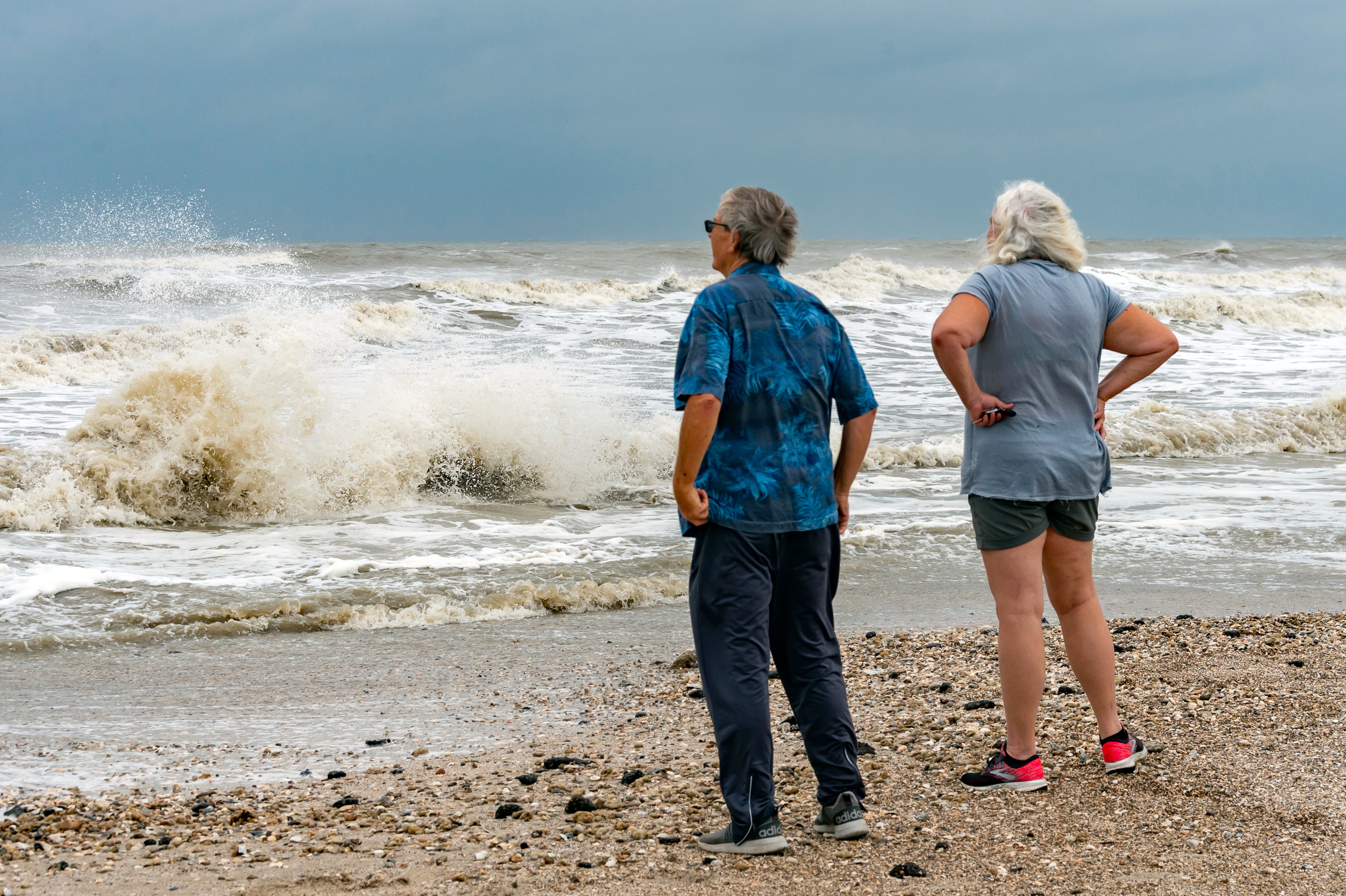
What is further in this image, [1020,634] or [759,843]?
[1020,634]

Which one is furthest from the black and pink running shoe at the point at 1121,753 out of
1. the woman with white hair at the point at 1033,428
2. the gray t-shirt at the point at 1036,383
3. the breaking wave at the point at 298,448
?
the breaking wave at the point at 298,448

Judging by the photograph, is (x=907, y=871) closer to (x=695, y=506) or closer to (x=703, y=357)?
(x=695, y=506)

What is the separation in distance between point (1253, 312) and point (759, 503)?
29.4 m

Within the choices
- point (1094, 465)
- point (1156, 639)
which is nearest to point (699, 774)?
point (1094, 465)

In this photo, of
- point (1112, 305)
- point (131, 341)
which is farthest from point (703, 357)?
point (131, 341)

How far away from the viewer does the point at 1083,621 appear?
3.35 metres

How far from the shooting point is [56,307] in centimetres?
2300

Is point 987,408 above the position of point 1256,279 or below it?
below

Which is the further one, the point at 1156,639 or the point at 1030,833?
the point at 1156,639

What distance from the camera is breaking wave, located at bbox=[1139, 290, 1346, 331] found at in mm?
27844

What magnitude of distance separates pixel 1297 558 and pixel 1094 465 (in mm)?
5462

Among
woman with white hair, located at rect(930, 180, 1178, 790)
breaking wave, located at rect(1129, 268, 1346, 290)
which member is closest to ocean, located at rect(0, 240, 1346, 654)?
woman with white hair, located at rect(930, 180, 1178, 790)

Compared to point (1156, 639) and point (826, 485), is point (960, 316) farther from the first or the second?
point (1156, 639)

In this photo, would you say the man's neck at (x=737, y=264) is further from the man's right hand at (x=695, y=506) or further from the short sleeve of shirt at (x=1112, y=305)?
the short sleeve of shirt at (x=1112, y=305)
